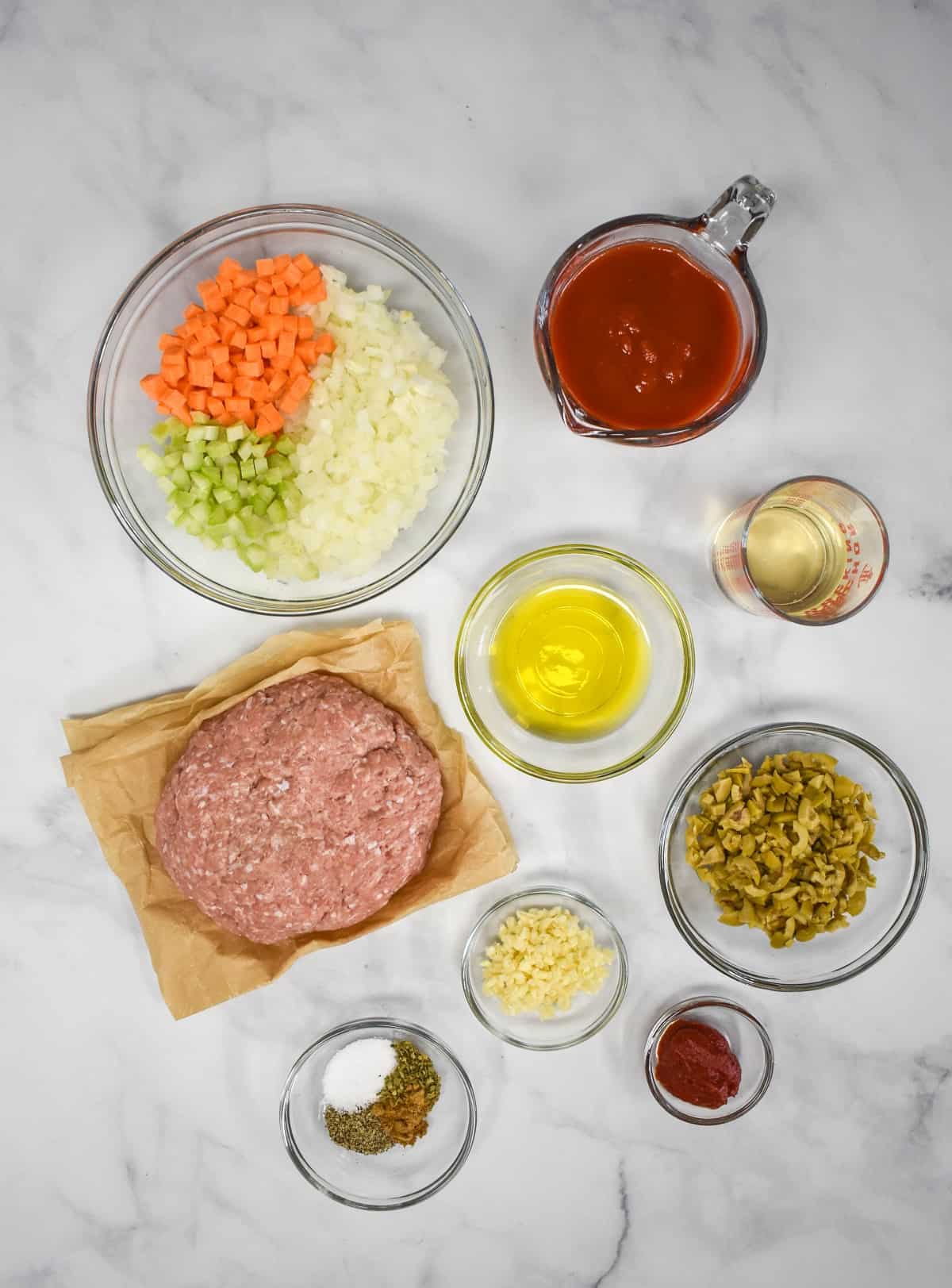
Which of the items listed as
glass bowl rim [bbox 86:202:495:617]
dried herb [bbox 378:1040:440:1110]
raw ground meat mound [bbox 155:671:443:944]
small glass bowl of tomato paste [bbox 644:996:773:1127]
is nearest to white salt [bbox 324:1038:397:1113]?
dried herb [bbox 378:1040:440:1110]

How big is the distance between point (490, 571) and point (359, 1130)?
1.37m

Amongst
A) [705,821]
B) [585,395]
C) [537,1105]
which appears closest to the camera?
[585,395]

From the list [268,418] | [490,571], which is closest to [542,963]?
[490,571]

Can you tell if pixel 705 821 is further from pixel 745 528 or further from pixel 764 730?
pixel 745 528

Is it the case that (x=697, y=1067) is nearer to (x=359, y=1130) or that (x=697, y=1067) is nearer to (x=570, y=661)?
(x=359, y=1130)

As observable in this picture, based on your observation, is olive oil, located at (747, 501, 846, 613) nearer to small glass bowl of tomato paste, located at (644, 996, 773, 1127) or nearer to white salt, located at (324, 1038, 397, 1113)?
small glass bowl of tomato paste, located at (644, 996, 773, 1127)

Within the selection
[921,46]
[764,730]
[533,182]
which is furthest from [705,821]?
[921,46]

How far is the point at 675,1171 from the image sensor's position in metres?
2.19

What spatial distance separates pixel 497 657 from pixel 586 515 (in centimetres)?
39

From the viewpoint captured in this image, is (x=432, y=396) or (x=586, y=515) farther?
(x=586, y=515)

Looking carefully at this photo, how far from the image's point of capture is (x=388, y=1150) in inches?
84.4

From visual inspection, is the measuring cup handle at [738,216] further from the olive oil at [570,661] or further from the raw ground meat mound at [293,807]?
the raw ground meat mound at [293,807]

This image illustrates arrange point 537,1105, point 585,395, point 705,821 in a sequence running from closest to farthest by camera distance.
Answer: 1. point 585,395
2. point 705,821
3. point 537,1105

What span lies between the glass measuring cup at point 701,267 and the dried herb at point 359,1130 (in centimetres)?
167
